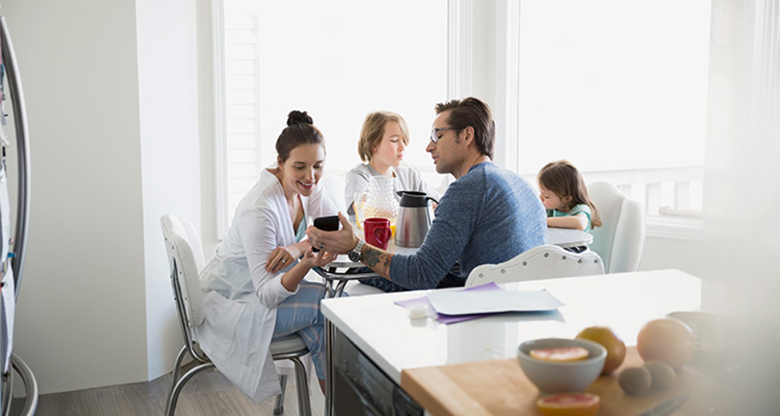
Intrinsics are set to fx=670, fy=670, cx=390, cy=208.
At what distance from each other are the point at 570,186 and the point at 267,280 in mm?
1327

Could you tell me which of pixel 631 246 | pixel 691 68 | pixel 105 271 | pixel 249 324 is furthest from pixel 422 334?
pixel 691 68

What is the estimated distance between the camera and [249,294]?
7.68 ft

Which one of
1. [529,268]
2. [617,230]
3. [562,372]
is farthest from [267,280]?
[562,372]

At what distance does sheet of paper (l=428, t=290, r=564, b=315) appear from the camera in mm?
1150

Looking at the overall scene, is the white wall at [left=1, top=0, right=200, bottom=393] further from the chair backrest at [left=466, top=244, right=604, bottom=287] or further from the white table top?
the white table top

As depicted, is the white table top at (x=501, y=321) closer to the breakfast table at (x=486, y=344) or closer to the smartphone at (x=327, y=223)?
the breakfast table at (x=486, y=344)

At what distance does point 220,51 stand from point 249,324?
2024mm

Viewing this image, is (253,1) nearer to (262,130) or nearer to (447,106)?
(262,130)

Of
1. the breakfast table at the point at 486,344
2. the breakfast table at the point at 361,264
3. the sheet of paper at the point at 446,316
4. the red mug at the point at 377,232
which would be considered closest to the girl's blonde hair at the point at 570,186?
the breakfast table at the point at 361,264

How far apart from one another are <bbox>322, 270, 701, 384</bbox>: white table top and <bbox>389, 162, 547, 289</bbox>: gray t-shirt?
1.72 feet

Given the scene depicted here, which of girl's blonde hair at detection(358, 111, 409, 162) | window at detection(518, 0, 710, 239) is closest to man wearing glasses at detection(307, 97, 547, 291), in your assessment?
girl's blonde hair at detection(358, 111, 409, 162)

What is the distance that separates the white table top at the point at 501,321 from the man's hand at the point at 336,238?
2.42 feet

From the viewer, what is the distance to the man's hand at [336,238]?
6.64ft

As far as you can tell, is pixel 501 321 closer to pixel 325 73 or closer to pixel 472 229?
pixel 472 229
